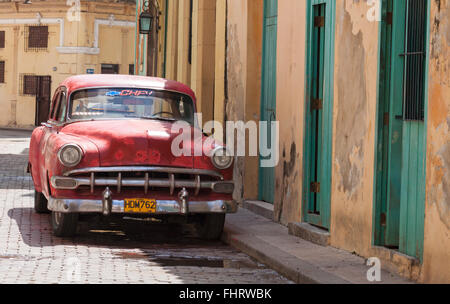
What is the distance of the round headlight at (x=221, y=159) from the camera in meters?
9.86

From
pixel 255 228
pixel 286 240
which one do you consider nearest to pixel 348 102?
pixel 286 240

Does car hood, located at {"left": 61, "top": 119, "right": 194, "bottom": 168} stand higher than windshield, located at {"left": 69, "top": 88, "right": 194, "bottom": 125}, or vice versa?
windshield, located at {"left": 69, "top": 88, "right": 194, "bottom": 125}

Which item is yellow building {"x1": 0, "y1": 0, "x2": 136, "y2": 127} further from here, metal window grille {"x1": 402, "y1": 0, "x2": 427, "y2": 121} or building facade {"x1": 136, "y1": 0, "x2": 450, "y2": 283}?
metal window grille {"x1": 402, "y1": 0, "x2": 427, "y2": 121}

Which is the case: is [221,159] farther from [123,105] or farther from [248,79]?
[248,79]

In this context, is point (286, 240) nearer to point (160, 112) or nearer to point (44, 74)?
point (160, 112)

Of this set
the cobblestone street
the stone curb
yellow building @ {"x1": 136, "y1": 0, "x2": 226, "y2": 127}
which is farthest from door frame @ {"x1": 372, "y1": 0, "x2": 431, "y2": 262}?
yellow building @ {"x1": 136, "y1": 0, "x2": 226, "y2": 127}

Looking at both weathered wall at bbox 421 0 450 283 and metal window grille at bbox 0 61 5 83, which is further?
metal window grille at bbox 0 61 5 83

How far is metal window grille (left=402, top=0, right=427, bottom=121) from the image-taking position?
7660mm

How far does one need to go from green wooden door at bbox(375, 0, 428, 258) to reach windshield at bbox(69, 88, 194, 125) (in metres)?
3.30

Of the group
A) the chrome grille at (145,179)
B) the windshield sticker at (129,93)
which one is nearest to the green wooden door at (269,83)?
the windshield sticker at (129,93)

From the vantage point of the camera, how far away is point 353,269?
791 cm

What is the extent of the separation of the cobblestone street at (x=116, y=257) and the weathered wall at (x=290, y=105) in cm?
126

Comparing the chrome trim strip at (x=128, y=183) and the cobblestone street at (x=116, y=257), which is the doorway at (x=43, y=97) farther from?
the chrome trim strip at (x=128, y=183)

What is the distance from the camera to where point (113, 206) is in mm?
9461
